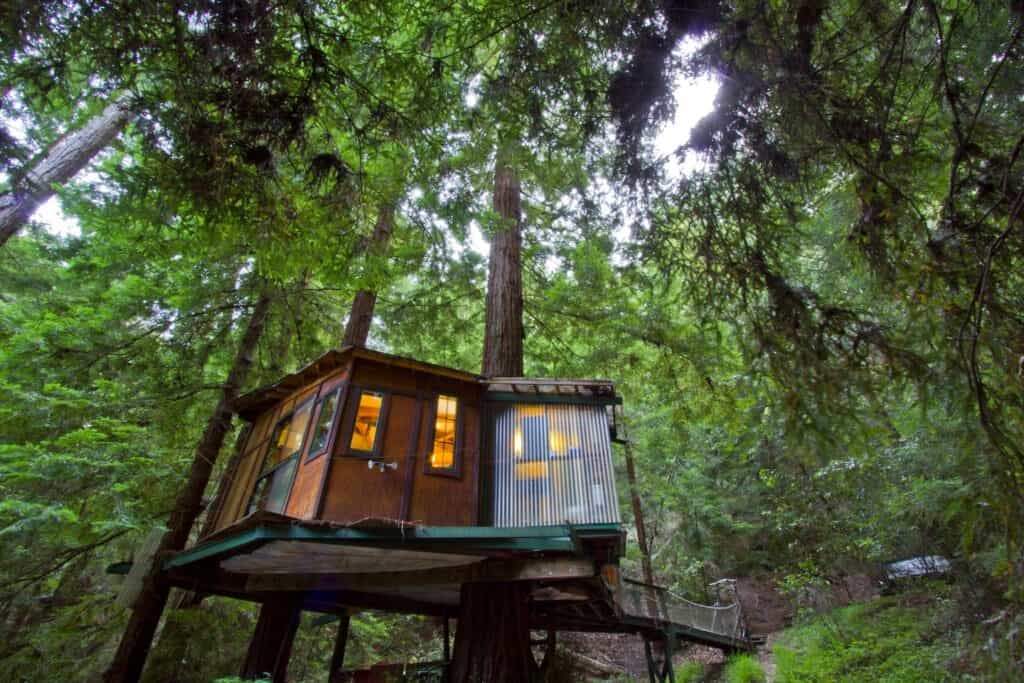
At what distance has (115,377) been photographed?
8438 millimetres

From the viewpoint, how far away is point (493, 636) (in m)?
6.64

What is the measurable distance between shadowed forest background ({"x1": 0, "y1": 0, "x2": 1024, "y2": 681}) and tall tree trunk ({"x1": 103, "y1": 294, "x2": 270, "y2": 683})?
48 centimetres

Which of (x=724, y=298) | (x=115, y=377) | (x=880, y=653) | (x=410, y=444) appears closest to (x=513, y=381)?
(x=410, y=444)

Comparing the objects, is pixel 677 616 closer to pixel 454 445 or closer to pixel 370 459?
pixel 454 445

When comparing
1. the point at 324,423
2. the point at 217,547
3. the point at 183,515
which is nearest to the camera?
the point at 217,547

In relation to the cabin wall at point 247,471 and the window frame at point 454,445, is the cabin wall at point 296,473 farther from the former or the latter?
the window frame at point 454,445

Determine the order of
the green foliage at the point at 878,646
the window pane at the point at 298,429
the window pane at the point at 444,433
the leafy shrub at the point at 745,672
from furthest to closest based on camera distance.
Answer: the leafy shrub at the point at 745,672
the green foliage at the point at 878,646
the window pane at the point at 298,429
the window pane at the point at 444,433

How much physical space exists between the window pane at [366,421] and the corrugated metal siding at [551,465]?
182cm

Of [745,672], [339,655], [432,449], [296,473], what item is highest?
[432,449]

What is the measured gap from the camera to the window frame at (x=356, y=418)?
6645 millimetres

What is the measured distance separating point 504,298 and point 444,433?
2849mm

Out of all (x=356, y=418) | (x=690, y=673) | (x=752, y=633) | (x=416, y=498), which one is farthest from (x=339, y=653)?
(x=752, y=633)

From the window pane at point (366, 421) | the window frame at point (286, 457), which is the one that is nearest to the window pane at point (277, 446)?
the window frame at point (286, 457)

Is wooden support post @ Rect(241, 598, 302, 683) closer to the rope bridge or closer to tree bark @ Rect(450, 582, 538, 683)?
tree bark @ Rect(450, 582, 538, 683)
